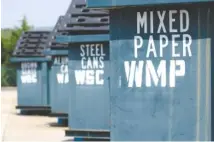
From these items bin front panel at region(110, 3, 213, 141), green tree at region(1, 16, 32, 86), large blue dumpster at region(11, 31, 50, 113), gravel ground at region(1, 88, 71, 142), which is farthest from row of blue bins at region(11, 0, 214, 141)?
green tree at region(1, 16, 32, 86)

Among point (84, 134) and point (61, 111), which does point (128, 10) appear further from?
point (61, 111)

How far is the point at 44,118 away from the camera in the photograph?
59.7 ft

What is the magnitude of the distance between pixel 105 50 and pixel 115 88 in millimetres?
4323

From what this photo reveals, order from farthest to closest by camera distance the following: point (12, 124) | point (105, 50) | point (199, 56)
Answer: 1. point (12, 124)
2. point (105, 50)
3. point (199, 56)

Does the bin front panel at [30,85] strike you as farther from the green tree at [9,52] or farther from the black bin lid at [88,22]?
the green tree at [9,52]

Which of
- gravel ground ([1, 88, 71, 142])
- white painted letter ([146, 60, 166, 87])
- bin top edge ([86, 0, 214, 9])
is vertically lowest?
gravel ground ([1, 88, 71, 142])

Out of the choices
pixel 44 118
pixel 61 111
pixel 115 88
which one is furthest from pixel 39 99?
pixel 115 88

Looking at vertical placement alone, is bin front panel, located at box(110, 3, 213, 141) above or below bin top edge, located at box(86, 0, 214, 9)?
below

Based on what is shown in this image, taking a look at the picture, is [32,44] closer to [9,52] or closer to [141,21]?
[141,21]

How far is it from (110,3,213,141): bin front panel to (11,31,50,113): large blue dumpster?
42.3ft

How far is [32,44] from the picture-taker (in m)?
19.8

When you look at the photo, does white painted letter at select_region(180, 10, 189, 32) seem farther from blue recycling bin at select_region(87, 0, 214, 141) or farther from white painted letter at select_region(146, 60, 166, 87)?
white painted letter at select_region(146, 60, 166, 87)

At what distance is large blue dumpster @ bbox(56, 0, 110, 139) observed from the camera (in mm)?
9664

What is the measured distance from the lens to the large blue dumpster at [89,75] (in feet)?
31.7
